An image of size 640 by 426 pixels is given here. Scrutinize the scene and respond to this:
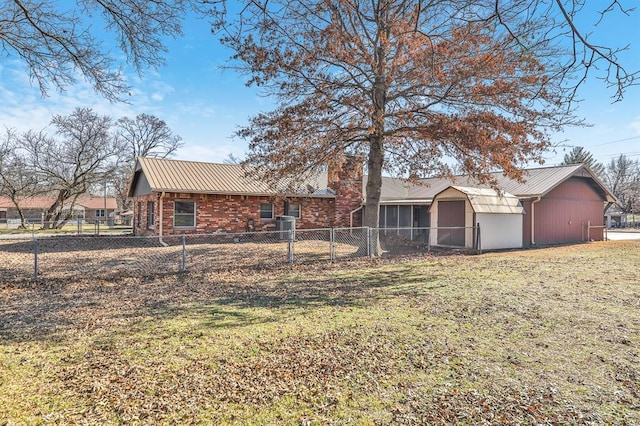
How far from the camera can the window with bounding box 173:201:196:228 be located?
54.2 feet

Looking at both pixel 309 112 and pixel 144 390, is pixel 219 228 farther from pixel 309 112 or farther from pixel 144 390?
pixel 144 390

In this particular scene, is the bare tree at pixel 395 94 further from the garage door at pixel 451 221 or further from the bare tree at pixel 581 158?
the bare tree at pixel 581 158

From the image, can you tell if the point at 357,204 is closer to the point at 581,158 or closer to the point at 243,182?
Answer: the point at 243,182

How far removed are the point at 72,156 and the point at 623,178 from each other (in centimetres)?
7072

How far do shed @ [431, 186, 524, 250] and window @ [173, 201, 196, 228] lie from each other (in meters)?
10.5

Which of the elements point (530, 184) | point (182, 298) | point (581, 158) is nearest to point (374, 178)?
point (182, 298)

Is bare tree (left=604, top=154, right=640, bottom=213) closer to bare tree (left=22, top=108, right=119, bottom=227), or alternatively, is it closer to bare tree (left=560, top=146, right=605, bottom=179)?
bare tree (left=560, top=146, right=605, bottom=179)

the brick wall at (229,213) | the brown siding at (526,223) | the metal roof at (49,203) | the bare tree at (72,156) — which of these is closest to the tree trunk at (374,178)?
the brick wall at (229,213)

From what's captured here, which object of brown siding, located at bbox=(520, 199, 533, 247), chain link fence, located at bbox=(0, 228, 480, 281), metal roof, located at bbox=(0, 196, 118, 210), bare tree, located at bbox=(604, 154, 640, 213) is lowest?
chain link fence, located at bbox=(0, 228, 480, 281)

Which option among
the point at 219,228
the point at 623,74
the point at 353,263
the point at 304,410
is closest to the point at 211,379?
the point at 304,410

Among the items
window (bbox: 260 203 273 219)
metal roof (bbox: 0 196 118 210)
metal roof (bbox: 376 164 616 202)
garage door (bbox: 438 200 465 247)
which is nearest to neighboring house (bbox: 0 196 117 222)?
metal roof (bbox: 0 196 118 210)

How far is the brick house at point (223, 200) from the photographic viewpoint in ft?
52.9

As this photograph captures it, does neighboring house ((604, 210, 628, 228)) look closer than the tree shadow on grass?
No

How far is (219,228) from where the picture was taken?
1742cm
